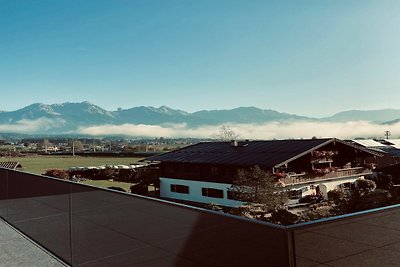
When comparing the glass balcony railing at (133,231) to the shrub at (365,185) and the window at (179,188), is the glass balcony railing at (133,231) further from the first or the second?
the shrub at (365,185)

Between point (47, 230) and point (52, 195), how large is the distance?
0.70 metres

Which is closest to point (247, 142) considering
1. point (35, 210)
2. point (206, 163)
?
point (206, 163)

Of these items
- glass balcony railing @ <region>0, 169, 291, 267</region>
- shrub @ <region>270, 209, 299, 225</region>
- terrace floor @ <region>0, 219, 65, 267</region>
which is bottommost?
shrub @ <region>270, 209, 299, 225</region>

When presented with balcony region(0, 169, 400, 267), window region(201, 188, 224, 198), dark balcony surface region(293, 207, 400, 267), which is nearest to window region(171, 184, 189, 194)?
window region(201, 188, 224, 198)

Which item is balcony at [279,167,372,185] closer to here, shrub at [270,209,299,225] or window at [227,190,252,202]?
window at [227,190,252,202]

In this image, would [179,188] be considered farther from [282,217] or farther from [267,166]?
[282,217]

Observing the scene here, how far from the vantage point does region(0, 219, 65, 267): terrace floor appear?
6844 mm

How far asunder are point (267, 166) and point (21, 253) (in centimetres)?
3857

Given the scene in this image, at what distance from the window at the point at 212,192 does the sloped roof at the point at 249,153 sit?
134 inches

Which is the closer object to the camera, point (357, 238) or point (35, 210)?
point (357, 238)

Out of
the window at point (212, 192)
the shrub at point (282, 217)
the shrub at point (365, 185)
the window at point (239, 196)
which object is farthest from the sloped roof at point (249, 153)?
the shrub at point (282, 217)

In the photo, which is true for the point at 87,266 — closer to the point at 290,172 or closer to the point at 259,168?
the point at 259,168

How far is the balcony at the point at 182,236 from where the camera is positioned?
3.29 metres

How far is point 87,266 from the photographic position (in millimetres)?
5918
